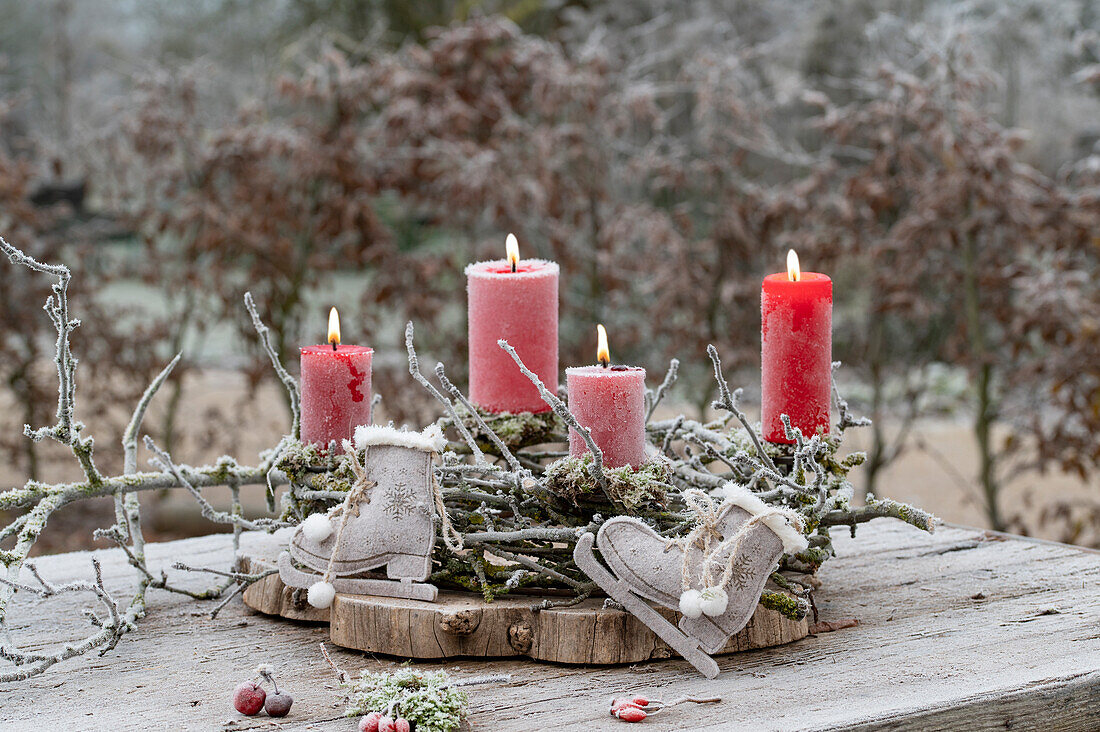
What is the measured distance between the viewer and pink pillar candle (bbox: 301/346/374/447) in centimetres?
123

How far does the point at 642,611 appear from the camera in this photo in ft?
3.47

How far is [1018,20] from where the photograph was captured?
5.22 m

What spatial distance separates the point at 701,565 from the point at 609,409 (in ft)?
0.64

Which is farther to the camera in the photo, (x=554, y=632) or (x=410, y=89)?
(x=410, y=89)

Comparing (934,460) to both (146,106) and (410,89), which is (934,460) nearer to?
(410,89)

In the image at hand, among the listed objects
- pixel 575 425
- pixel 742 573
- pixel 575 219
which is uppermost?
pixel 575 219

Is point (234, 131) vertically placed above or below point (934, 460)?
above

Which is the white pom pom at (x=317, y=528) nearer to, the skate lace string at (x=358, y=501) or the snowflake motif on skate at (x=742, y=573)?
the skate lace string at (x=358, y=501)

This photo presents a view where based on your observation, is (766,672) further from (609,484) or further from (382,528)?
(382,528)

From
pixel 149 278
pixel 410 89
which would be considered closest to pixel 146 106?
pixel 149 278

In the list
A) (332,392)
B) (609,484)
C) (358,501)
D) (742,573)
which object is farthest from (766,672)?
(332,392)

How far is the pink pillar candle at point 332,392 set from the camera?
4.04 ft

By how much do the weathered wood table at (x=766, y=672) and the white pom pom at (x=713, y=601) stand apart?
8 cm

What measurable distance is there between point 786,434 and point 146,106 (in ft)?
8.57
